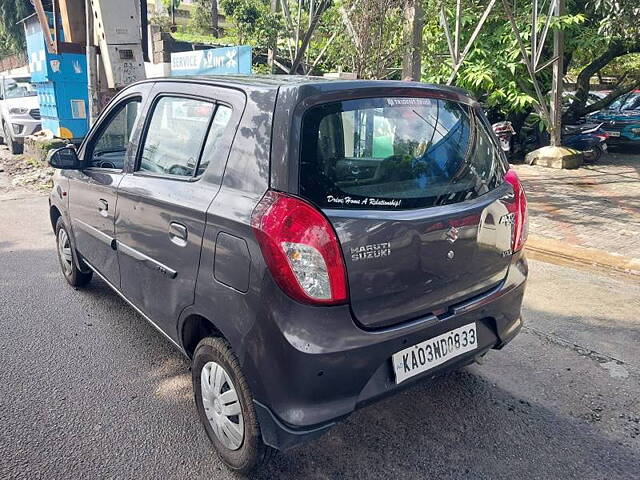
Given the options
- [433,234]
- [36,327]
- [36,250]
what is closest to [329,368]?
[433,234]

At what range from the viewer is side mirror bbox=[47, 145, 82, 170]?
11.7 feet

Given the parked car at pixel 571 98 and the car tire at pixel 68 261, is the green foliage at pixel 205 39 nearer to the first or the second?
the parked car at pixel 571 98

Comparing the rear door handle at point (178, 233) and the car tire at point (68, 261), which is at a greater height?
the rear door handle at point (178, 233)

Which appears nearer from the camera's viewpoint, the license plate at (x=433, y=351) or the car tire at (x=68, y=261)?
the license plate at (x=433, y=351)

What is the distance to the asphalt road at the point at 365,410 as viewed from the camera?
243 centimetres

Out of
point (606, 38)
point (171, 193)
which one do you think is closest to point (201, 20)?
point (606, 38)

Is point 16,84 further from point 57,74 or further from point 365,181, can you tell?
point 365,181

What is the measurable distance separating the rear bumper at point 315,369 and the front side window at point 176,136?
3.21 ft

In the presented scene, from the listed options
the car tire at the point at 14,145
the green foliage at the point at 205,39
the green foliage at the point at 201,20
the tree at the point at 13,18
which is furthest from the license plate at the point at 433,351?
the green foliage at the point at 201,20

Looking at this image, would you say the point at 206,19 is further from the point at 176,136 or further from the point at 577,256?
the point at 176,136

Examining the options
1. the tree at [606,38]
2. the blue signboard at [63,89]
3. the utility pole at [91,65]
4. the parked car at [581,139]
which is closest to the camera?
the utility pole at [91,65]

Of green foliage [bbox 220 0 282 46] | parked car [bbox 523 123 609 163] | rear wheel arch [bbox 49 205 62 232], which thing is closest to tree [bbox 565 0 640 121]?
parked car [bbox 523 123 609 163]

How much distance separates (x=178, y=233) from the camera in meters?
2.48

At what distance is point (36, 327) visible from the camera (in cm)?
385
